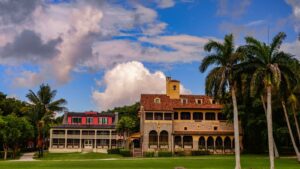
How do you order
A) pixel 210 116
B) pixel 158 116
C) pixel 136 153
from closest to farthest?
pixel 136 153, pixel 158 116, pixel 210 116

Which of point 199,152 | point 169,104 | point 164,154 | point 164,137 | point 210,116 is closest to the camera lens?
point 164,154

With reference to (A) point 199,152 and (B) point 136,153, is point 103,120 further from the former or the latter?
(A) point 199,152

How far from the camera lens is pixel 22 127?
72750 mm

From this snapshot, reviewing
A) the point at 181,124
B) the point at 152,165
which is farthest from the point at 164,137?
the point at 152,165

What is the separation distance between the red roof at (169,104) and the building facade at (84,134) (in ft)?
68.3

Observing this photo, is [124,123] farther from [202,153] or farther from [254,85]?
[254,85]

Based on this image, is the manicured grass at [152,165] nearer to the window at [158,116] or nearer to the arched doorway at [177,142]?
the window at [158,116]

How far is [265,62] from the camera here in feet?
125

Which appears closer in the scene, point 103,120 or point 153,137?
point 153,137

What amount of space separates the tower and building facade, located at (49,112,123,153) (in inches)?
845

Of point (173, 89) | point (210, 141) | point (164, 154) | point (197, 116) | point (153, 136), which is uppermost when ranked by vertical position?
point (173, 89)

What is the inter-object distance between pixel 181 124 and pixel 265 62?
151ft

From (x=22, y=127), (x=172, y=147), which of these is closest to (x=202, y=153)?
(x=172, y=147)

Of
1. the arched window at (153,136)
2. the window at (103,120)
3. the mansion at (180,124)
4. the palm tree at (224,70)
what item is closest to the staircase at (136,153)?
the mansion at (180,124)
